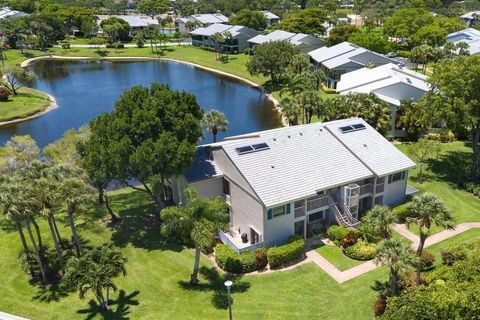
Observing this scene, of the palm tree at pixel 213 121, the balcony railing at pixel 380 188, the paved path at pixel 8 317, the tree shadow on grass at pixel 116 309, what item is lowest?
the tree shadow on grass at pixel 116 309

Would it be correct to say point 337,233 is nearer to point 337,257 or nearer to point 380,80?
point 337,257

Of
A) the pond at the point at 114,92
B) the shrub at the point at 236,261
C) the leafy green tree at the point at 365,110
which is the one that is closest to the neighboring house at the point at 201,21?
the pond at the point at 114,92

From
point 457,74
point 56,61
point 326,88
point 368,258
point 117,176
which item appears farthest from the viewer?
point 56,61

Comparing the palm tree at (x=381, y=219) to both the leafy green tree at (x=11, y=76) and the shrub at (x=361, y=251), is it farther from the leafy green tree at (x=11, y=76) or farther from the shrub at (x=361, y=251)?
the leafy green tree at (x=11, y=76)

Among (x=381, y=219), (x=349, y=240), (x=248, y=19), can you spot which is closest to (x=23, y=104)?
(x=349, y=240)

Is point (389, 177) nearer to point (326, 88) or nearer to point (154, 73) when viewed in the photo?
point (326, 88)

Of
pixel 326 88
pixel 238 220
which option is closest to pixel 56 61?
pixel 326 88
